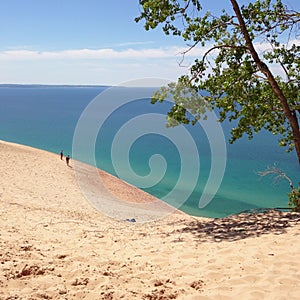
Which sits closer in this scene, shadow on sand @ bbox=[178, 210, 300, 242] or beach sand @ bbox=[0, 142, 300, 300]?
beach sand @ bbox=[0, 142, 300, 300]

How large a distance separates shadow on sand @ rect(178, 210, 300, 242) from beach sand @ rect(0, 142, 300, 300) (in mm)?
28

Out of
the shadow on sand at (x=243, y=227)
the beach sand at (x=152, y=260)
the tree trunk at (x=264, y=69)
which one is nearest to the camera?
the beach sand at (x=152, y=260)

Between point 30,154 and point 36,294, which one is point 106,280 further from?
point 30,154

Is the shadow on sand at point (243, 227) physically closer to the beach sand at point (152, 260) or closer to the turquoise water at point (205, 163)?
the beach sand at point (152, 260)

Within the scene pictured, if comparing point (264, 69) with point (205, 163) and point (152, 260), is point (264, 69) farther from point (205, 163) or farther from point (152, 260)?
point (205, 163)

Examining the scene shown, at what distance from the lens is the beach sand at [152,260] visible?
18.1ft

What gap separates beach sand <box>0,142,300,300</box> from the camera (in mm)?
5527

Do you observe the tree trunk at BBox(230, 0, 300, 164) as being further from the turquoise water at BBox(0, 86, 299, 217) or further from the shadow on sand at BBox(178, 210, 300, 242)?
the turquoise water at BBox(0, 86, 299, 217)

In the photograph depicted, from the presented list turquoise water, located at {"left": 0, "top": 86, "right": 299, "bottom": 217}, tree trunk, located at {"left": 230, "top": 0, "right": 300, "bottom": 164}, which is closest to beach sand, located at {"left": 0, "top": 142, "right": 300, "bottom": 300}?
tree trunk, located at {"left": 230, "top": 0, "right": 300, "bottom": 164}

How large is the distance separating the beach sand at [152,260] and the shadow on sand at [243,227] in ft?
0.09

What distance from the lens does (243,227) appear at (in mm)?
10445

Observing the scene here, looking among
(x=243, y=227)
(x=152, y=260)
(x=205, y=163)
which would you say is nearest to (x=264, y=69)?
(x=243, y=227)

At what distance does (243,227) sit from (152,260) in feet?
14.1

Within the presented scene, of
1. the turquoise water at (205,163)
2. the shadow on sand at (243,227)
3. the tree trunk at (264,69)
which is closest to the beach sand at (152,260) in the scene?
the shadow on sand at (243,227)
